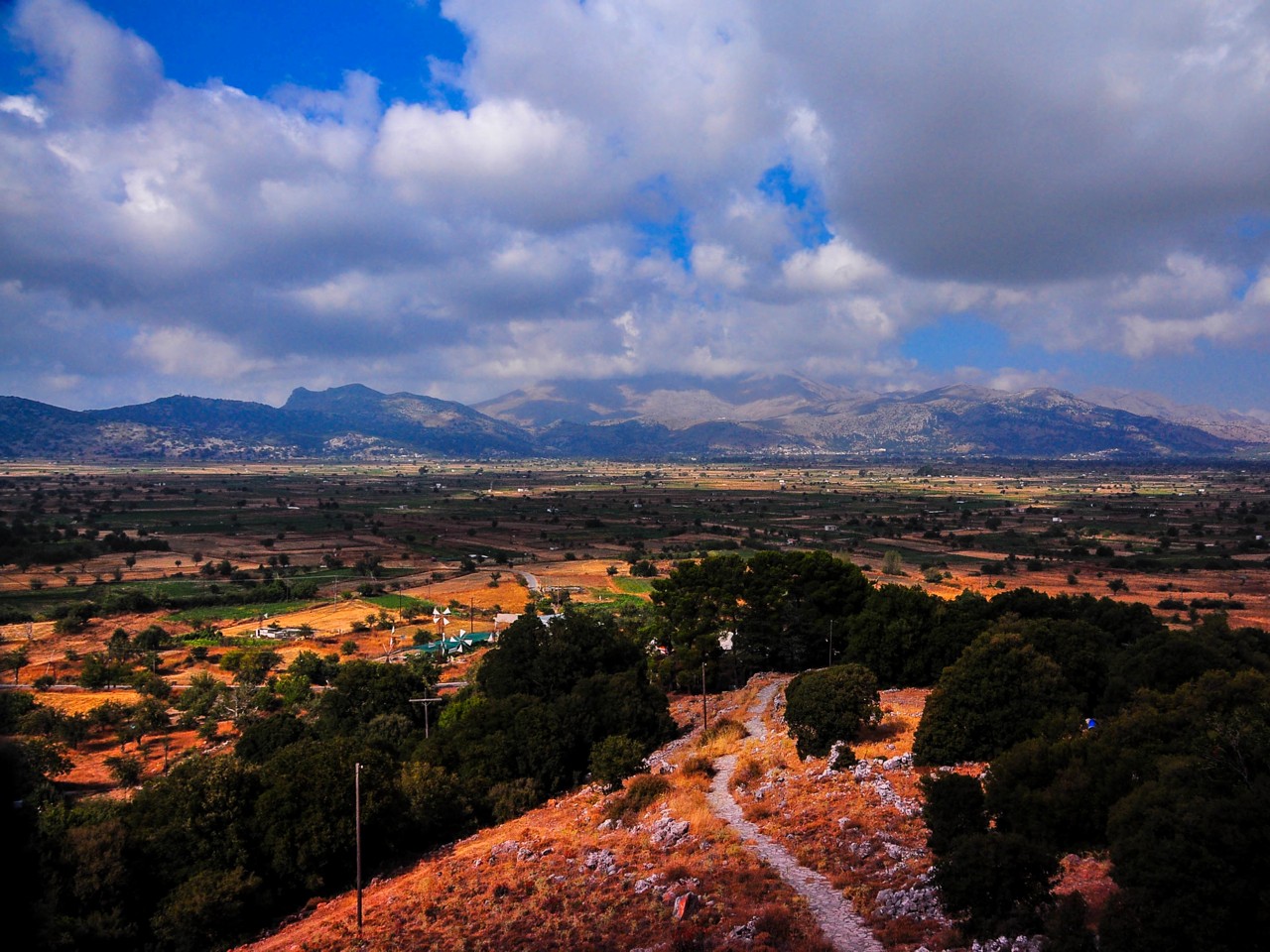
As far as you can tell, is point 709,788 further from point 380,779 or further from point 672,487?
point 672,487

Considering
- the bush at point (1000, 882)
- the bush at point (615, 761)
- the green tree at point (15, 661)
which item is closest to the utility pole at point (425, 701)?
the bush at point (615, 761)

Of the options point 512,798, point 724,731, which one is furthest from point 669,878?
point 724,731

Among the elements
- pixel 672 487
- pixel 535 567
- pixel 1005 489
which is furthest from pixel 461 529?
pixel 1005 489

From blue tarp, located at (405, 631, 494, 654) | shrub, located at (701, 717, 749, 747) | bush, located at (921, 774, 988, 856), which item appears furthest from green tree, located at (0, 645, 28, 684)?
bush, located at (921, 774, 988, 856)

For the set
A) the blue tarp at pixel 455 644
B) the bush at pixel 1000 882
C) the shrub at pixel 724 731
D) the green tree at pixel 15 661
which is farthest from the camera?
the blue tarp at pixel 455 644

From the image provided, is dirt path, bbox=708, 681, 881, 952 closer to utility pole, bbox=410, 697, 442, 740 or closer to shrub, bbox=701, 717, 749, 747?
shrub, bbox=701, 717, 749, 747

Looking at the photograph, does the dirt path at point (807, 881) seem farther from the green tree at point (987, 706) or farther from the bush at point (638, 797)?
the green tree at point (987, 706)
